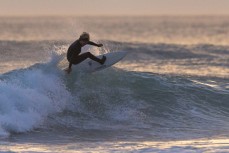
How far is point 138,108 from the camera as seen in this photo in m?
16.6

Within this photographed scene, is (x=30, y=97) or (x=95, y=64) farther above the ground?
(x=95, y=64)

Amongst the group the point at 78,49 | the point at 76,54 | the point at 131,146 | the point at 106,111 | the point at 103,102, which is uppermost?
the point at 78,49

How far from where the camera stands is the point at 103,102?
54.0 feet

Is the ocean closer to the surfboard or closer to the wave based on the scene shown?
the wave

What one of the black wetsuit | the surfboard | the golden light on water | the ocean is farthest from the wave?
the golden light on water

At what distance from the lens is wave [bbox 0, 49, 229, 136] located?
47.3 ft

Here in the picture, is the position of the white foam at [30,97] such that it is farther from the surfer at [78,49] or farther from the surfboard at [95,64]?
the surfer at [78,49]

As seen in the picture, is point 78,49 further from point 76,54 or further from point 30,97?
point 30,97

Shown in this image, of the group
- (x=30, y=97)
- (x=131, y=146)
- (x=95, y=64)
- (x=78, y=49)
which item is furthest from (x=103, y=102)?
(x=131, y=146)

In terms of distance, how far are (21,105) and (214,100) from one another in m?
6.72

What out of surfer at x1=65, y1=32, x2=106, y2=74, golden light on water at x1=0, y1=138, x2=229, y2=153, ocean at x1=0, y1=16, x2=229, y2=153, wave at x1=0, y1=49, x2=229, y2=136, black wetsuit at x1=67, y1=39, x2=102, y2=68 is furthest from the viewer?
black wetsuit at x1=67, y1=39, x2=102, y2=68

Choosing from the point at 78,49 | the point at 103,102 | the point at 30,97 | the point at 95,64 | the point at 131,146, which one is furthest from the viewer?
the point at 95,64

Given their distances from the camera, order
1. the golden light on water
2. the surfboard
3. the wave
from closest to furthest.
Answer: the golden light on water
the wave
the surfboard

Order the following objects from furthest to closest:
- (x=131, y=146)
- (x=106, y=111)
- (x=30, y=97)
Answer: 1. (x=106, y=111)
2. (x=30, y=97)
3. (x=131, y=146)
